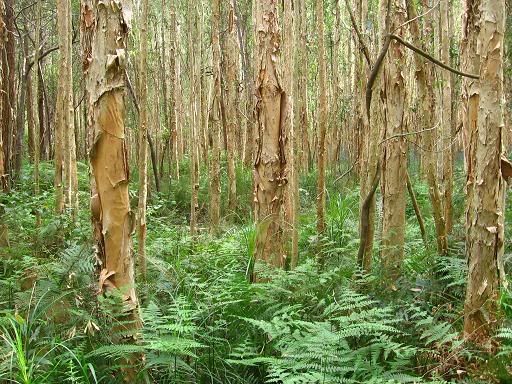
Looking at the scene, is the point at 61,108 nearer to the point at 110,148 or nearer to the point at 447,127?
the point at 110,148

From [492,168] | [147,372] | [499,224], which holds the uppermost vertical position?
[492,168]

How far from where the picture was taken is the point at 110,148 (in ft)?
10.5

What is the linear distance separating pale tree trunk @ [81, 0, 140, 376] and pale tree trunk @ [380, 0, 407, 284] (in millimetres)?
2496

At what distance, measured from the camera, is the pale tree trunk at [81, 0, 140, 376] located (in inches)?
124

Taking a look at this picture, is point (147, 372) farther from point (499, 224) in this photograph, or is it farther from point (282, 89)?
point (282, 89)

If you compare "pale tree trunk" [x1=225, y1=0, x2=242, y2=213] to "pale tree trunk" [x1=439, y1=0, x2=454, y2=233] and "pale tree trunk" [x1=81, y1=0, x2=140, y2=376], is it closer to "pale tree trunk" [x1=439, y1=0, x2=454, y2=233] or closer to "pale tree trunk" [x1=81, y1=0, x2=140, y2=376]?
"pale tree trunk" [x1=439, y1=0, x2=454, y2=233]

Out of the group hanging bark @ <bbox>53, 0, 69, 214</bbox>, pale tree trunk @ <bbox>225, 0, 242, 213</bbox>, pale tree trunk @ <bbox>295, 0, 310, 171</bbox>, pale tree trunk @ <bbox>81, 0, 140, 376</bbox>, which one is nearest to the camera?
pale tree trunk @ <bbox>81, 0, 140, 376</bbox>

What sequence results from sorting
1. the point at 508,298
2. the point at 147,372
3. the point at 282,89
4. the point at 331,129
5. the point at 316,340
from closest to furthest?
the point at 316,340 → the point at 147,372 → the point at 508,298 → the point at 282,89 → the point at 331,129

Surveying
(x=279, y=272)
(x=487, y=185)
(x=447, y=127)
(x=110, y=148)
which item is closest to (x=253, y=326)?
A: (x=279, y=272)

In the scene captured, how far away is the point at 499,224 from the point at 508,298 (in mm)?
593

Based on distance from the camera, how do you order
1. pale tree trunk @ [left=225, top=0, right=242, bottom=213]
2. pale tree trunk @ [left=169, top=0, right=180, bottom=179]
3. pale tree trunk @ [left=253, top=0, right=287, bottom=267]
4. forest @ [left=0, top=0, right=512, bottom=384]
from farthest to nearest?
pale tree trunk @ [left=169, top=0, right=180, bottom=179] → pale tree trunk @ [left=225, top=0, right=242, bottom=213] → pale tree trunk @ [left=253, top=0, right=287, bottom=267] → forest @ [left=0, top=0, right=512, bottom=384]

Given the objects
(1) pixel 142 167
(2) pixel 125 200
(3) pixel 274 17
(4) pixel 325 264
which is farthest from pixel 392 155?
(2) pixel 125 200

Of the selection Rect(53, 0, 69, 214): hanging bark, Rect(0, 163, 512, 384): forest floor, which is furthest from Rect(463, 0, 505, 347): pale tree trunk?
Rect(53, 0, 69, 214): hanging bark

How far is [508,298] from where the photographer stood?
3.39 metres
